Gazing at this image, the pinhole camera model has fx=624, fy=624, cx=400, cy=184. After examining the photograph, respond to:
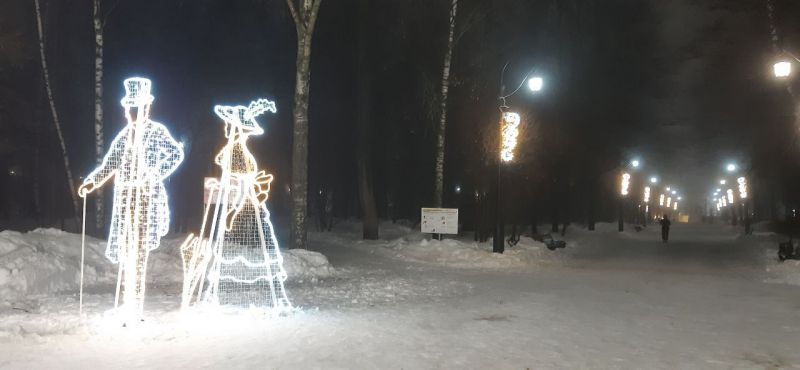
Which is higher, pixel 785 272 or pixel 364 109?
pixel 364 109

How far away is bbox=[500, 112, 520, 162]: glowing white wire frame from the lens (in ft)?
70.1

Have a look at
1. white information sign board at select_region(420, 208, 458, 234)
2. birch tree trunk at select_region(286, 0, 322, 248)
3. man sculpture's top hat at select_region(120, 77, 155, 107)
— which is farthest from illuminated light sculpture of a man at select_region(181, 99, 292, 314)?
white information sign board at select_region(420, 208, 458, 234)

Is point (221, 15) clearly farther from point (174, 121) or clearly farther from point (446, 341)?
point (446, 341)

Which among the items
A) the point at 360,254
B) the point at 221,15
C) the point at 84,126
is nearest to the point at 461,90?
the point at 360,254

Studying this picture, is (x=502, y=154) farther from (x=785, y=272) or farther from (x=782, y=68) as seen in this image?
(x=785, y=272)

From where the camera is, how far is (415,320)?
9.73 m

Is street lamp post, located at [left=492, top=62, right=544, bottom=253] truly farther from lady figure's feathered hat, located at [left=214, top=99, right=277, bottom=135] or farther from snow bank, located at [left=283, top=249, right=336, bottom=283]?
lady figure's feathered hat, located at [left=214, top=99, right=277, bottom=135]

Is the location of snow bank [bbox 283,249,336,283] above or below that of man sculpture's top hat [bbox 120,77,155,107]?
below

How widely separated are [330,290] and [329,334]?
443 cm

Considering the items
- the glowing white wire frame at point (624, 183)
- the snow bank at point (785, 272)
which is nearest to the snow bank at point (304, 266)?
the snow bank at point (785, 272)

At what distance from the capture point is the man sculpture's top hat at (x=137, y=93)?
875 cm

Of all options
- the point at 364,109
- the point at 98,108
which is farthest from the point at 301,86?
the point at 364,109

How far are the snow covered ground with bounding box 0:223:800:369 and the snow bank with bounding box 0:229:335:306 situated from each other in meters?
0.03

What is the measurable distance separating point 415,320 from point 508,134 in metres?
13.0
